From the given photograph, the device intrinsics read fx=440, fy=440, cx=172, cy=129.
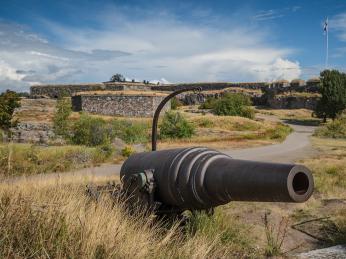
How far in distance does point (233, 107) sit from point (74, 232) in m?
35.5

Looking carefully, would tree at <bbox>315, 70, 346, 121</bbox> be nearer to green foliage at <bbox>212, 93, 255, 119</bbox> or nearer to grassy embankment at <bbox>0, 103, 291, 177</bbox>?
green foliage at <bbox>212, 93, 255, 119</bbox>

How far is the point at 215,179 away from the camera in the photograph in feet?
13.5

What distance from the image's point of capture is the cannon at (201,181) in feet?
11.4

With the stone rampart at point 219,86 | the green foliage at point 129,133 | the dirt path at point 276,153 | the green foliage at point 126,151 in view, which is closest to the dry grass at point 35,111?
the green foliage at point 129,133

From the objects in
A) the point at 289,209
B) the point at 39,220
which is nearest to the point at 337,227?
the point at 289,209

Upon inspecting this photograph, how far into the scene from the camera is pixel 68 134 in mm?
21531

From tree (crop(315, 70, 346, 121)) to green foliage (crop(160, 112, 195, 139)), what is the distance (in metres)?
17.3

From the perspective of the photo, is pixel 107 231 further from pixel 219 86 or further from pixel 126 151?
pixel 219 86

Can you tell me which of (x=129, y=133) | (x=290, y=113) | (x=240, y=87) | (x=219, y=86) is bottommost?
(x=129, y=133)

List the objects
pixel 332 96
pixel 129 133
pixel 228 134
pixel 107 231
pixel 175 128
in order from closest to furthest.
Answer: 1. pixel 107 231
2. pixel 129 133
3. pixel 175 128
4. pixel 228 134
5. pixel 332 96

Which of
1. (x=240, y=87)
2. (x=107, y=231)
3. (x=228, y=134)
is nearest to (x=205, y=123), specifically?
(x=228, y=134)

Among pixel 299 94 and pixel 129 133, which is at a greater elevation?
pixel 299 94

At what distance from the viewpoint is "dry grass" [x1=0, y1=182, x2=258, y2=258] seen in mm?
3408

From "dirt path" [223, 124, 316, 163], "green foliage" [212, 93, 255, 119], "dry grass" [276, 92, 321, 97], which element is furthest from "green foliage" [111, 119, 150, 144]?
"dry grass" [276, 92, 321, 97]
